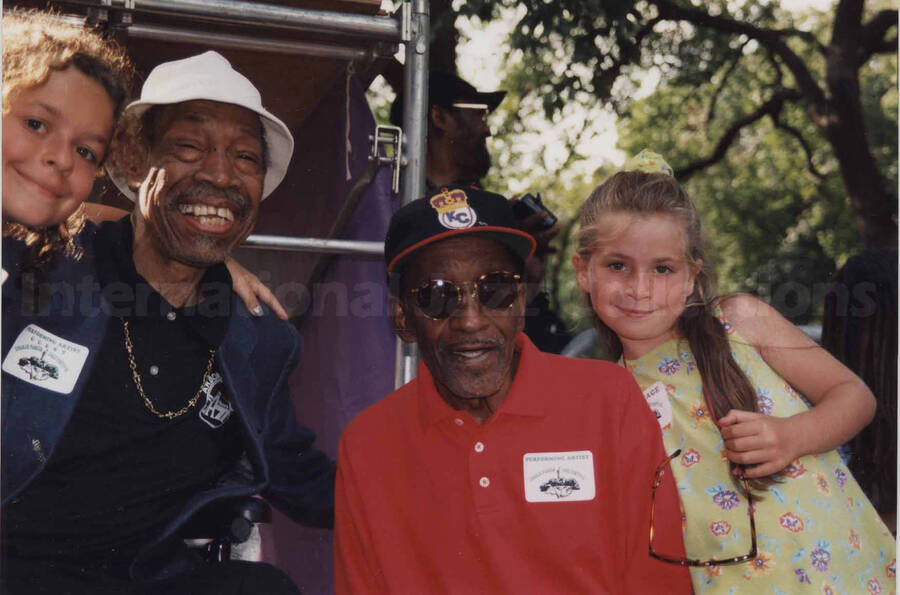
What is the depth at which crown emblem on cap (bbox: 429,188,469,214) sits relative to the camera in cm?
226

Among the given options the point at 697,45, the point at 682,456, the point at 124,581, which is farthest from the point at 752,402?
the point at 697,45

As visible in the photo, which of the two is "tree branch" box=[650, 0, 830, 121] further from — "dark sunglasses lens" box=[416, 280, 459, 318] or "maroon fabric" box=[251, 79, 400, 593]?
"dark sunglasses lens" box=[416, 280, 459, 318]

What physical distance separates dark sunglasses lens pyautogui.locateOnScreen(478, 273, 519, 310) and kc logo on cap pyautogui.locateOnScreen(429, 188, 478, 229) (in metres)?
0.14

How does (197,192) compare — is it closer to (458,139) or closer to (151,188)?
(151,188)

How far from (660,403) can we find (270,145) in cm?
129

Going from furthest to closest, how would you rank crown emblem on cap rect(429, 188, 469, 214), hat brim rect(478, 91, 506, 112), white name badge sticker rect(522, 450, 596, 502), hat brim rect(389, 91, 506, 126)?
hat brim rect(478, 91, 506, 112)
hat brim rect(389, 91, 506, 126)
crown emblem on cap rect(429, 188, 469, 214)
white name badge sticker rect(522, 450, 596, 502)

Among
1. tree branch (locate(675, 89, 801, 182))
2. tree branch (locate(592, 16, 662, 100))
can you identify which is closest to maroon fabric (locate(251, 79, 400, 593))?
tree branch (locate(592, 16, 662, 100))

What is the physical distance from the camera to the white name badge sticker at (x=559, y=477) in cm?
213

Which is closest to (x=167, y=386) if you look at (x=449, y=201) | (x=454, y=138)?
(x=449, y=201)

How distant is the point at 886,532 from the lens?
7.61ft

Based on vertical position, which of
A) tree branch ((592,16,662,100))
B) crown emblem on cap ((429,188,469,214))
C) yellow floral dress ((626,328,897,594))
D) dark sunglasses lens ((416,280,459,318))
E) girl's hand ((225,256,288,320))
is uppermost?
tree branch ((592,16,662,100))

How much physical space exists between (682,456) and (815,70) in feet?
39.2

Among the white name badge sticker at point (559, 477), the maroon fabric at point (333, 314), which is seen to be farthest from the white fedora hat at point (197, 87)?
the white name badge sticker at point (559, 477)

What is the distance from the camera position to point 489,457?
7.08ft
